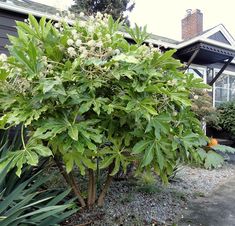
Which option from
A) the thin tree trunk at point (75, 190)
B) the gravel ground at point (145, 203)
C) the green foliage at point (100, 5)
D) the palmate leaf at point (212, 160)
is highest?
the green foliage at point (100, 5)

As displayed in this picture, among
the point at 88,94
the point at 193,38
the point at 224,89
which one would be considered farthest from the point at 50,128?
the point at 224,89

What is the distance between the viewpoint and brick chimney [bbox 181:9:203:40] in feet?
40.3

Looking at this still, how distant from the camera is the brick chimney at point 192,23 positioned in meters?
12.3

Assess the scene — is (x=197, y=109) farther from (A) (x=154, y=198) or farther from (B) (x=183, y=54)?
(A) (x=154, y=198)

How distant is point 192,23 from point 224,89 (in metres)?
3.28

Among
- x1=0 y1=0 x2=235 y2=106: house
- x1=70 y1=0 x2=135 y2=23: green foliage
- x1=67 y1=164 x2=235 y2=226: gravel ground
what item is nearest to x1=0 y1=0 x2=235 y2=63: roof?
x1=0 y1=0 x2=235 y2=106: house

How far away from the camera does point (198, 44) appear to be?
880cm

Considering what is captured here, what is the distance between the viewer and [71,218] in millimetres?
3242

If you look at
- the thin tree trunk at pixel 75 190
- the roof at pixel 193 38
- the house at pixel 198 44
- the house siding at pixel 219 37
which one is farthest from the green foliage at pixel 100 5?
the thin tree trunk at pixel 75 190

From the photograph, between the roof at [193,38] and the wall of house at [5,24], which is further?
the roof at [193,38]

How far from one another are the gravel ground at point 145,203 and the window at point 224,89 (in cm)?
718

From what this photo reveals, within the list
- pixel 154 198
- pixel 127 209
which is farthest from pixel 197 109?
pixel 127 209

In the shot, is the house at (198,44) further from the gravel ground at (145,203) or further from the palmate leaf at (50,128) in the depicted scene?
the palmate leaf at (50,128)

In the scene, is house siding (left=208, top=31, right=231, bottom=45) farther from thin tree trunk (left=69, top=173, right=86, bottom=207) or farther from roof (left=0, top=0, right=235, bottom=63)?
thin tree trunk (left=69, top=173, right=86, bottom=207)
